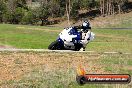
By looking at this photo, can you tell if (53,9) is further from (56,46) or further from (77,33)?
(77,33)

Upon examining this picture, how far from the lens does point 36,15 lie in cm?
10388

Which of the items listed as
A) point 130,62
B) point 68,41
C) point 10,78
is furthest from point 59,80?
point 68,41

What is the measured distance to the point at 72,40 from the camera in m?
23.5

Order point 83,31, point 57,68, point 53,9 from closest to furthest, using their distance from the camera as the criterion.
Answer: point 57,68 < point 83,31 < point 53,9

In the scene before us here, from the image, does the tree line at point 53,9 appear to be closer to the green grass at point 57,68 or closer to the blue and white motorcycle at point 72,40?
the blue and white motorcycle at point 72,40

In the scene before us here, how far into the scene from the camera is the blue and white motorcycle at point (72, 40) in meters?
23.4

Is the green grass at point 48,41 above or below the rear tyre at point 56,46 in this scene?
below

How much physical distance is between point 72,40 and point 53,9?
87494 millimetres

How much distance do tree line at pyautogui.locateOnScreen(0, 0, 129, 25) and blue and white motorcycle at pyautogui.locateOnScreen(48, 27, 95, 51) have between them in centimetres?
7707

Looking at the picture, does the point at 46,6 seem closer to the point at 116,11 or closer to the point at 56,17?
the point at 56,17

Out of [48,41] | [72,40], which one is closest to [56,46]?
[72,40]

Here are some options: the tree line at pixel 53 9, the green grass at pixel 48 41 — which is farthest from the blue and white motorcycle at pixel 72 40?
the tree line at pixel 53 9

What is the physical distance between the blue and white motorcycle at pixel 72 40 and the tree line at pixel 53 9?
7707cm

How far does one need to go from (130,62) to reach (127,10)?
89747mm
